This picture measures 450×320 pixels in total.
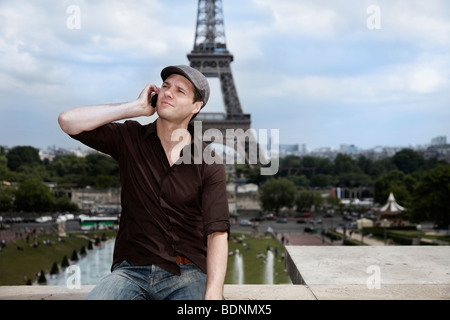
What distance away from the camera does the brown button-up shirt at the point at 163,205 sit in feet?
10.8

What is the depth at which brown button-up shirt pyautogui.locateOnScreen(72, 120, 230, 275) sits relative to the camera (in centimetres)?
331

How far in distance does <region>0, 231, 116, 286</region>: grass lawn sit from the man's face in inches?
822

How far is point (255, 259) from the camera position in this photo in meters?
29.1

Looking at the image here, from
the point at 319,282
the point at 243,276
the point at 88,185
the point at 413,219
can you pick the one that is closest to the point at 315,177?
the point at 88,185

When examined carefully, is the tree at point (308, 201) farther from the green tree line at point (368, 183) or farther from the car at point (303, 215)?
the car at point (303, 215)

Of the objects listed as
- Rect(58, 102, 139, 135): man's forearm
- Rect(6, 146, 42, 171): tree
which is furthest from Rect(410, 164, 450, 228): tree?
Rect(6, 146, 42, 171): tree

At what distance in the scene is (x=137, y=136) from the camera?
11.5 feet

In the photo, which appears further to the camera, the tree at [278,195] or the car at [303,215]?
the car at [303,215]

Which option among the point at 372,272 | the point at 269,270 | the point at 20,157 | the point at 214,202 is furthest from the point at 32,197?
the point at 214,202

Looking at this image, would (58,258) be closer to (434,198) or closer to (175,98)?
(434,198)

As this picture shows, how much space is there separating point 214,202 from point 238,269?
23.3 meters

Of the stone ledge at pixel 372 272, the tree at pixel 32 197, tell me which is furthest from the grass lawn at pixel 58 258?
the stone ledge at pixel 372 272

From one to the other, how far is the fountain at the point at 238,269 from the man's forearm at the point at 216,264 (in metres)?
20.1

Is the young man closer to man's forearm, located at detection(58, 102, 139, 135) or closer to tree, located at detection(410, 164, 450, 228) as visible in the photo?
man's forearm, located at detection(58, 102, 139, 135)
